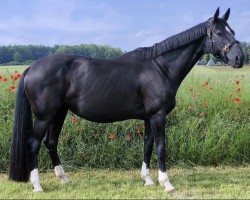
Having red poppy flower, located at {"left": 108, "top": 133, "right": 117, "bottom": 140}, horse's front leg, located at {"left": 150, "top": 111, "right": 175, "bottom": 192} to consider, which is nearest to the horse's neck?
horse's front leg, located at {"left": 150, "top": 111, "right": 175, "bottom": 192}

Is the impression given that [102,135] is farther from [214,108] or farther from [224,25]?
[224,25]

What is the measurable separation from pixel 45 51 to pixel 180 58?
15.2 ft

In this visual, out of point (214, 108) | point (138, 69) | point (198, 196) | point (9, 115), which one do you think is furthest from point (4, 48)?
point (198, 196)

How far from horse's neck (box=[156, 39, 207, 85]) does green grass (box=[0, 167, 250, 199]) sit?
4.71 ft

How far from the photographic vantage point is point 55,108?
451 centimetres

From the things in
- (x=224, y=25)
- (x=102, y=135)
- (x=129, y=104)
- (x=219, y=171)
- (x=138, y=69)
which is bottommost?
(x=219, y=171)

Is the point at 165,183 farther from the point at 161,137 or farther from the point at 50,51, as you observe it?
the point at 50,51

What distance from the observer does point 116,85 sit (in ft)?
15.1

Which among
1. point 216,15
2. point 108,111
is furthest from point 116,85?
point 216,15

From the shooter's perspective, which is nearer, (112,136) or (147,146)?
(147,146)

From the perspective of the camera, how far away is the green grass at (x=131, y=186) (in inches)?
176

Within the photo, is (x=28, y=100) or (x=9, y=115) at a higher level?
(x=28, y=100)

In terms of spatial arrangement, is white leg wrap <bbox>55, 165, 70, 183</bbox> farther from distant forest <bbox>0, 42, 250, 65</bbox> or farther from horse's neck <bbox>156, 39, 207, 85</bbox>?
distant forest <bbox>0, 42, 250, 65</bbox>

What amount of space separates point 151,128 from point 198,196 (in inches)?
A: 39.8
